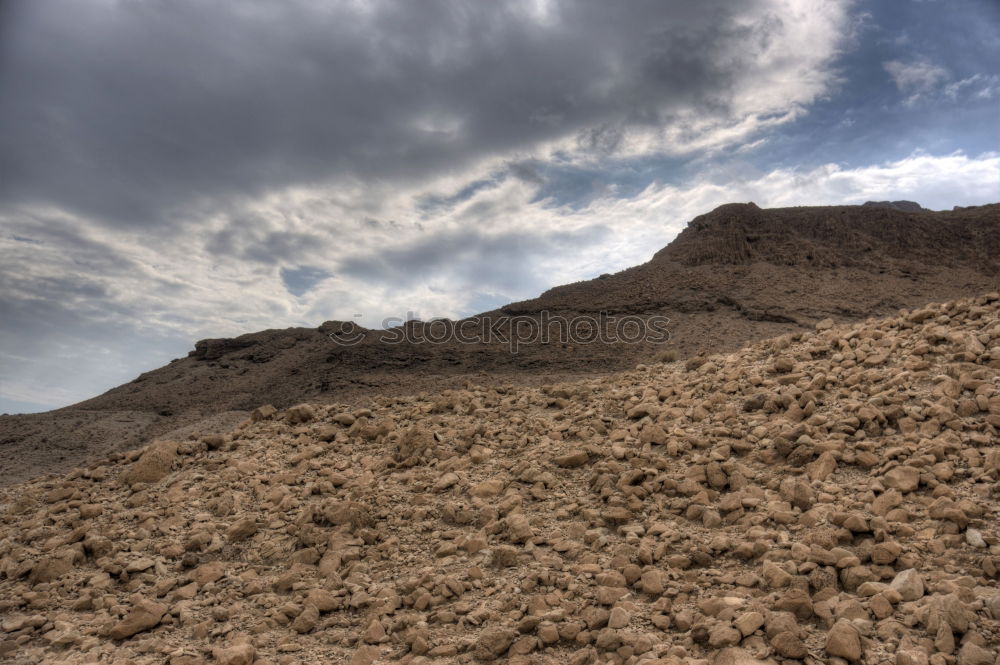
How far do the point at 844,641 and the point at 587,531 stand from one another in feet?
6.91

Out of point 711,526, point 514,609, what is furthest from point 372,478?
point 711,526

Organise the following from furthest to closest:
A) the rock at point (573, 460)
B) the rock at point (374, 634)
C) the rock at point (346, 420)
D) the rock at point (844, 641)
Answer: the rock at point (346, 420) < the rock at point (573, 460) < the rock at point (374, 634) < the rock at point (844, 641)

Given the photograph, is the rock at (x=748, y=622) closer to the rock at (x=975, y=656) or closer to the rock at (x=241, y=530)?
the rock at (x=975, y=656)

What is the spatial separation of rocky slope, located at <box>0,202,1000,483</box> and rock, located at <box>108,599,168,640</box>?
5.64 metres

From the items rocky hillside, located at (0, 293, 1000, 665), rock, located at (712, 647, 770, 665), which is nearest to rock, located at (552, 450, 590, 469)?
rocky hillside, located at (0, 293, 1000, 665)

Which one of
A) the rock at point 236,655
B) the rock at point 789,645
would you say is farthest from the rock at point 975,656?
the rock at point 236,655

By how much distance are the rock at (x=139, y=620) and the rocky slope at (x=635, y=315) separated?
18.5 ft

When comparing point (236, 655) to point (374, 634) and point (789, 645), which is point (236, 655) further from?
point (789, 645)

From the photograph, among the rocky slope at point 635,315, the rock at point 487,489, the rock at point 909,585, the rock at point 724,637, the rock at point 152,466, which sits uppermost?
the rocky slope at point 635,315

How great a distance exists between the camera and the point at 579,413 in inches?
296

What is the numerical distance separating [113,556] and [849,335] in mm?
8607

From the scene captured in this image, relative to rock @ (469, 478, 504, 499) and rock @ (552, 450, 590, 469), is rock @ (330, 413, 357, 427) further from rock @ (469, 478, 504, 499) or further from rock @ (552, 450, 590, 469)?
rock @ (552, 450, 590, 469)

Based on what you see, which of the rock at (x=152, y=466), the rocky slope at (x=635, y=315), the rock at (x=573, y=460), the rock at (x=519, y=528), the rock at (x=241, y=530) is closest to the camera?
the rock at (x=519, y=528)

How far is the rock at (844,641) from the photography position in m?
2.97
